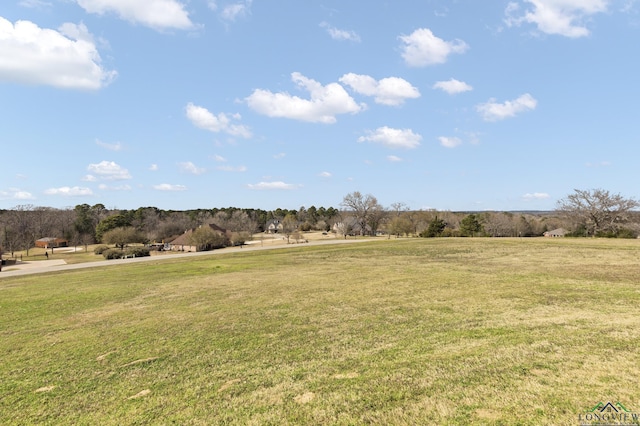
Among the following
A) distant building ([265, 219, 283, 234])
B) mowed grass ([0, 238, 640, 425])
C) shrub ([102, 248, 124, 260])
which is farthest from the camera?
distant building ([265, 219, 283, 234])

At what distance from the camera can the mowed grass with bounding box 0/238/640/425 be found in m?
4.64

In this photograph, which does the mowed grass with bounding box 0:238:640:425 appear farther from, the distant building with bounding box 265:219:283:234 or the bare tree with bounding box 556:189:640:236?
the distant building with bounding box 265:219:283:234

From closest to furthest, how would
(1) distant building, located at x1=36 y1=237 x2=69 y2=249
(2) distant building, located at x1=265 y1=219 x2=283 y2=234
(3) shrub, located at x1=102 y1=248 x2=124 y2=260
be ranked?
(3) shrub, located at x1=102 y1=248 x2=124 y2=260 → (1) distant building, located at x1=36 y1=237 x2=69 y2=249 → (2) distant building, located at x1=265 y1=219 x2=283 y2=234

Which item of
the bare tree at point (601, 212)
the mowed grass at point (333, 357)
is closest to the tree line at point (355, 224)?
the bare tree at point (601, 212)

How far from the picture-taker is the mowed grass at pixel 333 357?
183 inches

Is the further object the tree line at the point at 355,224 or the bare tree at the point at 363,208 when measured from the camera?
the bare tree at the point at 363,208

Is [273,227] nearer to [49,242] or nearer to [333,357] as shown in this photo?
[49,242]

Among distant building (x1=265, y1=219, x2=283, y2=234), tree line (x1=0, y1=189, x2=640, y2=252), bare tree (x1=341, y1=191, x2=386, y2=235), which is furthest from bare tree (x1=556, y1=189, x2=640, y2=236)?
distant building (x1=265, y1=219, x2=283, y2=234)

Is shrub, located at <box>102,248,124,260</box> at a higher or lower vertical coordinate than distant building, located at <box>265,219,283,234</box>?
lower

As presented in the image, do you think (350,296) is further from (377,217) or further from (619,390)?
(377,217)

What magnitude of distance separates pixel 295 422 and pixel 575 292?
11953 mm

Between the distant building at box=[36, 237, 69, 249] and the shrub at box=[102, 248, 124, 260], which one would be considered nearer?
the shrub at box=[102, 248, 124, 260]

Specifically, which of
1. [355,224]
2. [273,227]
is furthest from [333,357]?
[273,227]

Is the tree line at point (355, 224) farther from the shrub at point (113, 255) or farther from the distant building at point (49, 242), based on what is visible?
the shrub at point (113, 255)
